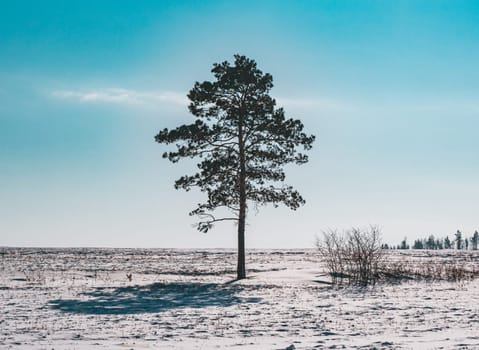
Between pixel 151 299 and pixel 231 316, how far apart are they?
512cm

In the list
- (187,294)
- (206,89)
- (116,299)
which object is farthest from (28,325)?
(206,89)

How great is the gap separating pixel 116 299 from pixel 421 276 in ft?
65.3

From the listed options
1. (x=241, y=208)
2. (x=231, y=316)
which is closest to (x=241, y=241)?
(x=241, y=208)

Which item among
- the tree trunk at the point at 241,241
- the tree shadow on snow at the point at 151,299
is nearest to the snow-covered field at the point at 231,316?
the tree shadow on snow at the point at 151,299

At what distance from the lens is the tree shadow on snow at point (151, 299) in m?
16.5

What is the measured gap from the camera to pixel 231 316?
15.1m

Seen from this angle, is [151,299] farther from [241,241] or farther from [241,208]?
[241,208]

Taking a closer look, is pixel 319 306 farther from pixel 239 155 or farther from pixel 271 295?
pixel 239 155

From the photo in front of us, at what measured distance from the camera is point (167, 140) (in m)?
28.2

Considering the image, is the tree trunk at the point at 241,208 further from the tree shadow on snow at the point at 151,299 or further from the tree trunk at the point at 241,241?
the tree shadow on snow at the point at 151,299

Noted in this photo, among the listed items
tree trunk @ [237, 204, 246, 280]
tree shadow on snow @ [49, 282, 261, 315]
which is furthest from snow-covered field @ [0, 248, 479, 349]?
tree trunk @ [237, 204, 246, 280]

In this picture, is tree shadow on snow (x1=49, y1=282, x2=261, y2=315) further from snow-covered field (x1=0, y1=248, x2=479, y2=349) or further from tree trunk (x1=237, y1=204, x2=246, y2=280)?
tree trunk (x1=237, y1=204, x2=246, y2=280)

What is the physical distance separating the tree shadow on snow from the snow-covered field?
0.03 meters

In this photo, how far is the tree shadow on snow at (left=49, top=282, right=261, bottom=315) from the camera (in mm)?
16503
